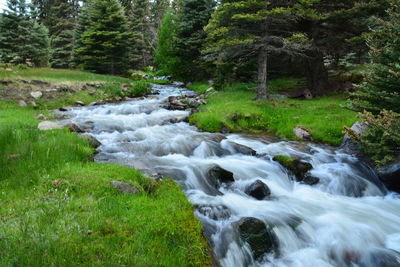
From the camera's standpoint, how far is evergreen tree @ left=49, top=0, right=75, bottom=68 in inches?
1630

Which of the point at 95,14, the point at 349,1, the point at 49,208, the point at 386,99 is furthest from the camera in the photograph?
the point at 95,14

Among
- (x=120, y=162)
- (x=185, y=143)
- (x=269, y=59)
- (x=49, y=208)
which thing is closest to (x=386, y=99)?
(x=185, y=143)

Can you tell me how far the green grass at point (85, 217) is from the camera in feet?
11.7

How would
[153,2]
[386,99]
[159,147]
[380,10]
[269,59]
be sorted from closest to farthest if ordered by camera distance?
[386,99], [159,147], [380,10], [269,59], [153,2]

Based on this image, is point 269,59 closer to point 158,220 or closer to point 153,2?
point 158,220

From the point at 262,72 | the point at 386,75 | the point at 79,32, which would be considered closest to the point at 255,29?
the point at 262,72

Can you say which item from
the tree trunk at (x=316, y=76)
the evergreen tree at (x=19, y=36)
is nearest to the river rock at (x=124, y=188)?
the tree trunk at (x=316, y=76)

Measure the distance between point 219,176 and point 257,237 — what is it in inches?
111

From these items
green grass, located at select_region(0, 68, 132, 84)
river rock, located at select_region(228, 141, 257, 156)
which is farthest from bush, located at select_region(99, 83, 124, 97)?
river rock, located at select_region(228, 141, 257, 156)

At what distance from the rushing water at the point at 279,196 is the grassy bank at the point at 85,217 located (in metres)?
1.09

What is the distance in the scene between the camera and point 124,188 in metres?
5.79

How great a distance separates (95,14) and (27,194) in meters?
33.2

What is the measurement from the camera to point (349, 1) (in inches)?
656

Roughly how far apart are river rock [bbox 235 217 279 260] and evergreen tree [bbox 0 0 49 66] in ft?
96.9
